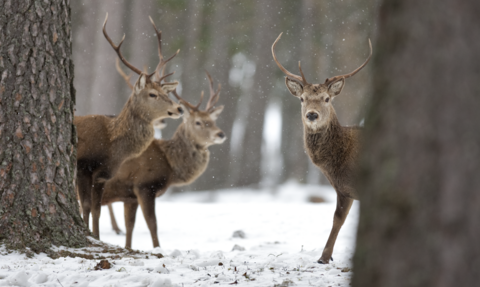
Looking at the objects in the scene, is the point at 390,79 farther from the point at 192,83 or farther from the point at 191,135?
the point at 192,83

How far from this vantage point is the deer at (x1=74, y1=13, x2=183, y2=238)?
6410 millimetres

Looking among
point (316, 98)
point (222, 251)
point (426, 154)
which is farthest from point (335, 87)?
point (426, 154)

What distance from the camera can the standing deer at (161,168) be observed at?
281 inches

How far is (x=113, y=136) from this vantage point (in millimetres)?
6758

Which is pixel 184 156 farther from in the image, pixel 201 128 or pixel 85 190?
pixel 85 190

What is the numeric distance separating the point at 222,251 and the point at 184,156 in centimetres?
253

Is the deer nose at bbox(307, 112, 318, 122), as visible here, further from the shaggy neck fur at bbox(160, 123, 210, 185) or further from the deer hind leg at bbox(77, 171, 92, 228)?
the shaggy neck fur at bbox(160, 123, 210, 185)

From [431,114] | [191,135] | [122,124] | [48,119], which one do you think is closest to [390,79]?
[431,114]

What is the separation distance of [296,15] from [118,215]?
1286 cm

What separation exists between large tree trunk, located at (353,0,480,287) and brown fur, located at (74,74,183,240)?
5.08 meters

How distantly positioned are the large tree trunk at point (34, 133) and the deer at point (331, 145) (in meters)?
2.18

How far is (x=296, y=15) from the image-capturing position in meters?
20.2

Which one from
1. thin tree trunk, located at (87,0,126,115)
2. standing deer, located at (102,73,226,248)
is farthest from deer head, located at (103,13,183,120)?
thin tree trunk, located at (87,0,126,115)

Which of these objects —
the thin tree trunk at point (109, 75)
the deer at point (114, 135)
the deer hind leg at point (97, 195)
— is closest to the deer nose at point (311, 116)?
the deer at point (114, 135)
